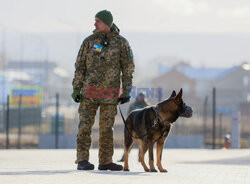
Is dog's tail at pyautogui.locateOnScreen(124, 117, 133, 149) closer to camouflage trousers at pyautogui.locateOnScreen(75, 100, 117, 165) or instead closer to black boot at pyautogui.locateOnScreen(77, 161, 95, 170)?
camouflage trousers at pyautogui.locateOnScreen(75, 100, 117, 165)

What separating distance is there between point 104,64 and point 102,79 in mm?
196

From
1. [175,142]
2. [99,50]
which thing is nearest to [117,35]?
[99,50]

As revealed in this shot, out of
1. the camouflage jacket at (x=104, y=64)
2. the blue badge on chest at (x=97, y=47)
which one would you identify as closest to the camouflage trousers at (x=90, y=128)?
the camouflage jacket at (x=104, y=64)

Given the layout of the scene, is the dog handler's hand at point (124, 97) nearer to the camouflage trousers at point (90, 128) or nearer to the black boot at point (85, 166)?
the camouflage trousers at point (90, 128)

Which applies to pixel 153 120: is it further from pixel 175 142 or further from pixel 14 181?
pixel 175 142

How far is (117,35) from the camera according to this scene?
10805mm

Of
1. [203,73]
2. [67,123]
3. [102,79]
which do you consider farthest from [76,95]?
[203,73]

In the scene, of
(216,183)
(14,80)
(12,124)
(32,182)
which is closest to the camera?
(32,182)

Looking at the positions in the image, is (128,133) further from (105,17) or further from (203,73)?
(203,73)

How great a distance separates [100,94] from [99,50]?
0.56 meters

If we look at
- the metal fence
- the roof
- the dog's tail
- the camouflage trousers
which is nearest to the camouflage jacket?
the camouflage trousers

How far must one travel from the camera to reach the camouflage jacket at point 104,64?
1071 centimetres

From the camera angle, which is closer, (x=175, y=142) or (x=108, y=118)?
(x=108, y=118)

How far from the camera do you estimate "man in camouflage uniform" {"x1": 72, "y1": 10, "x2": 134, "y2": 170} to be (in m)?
10.7
